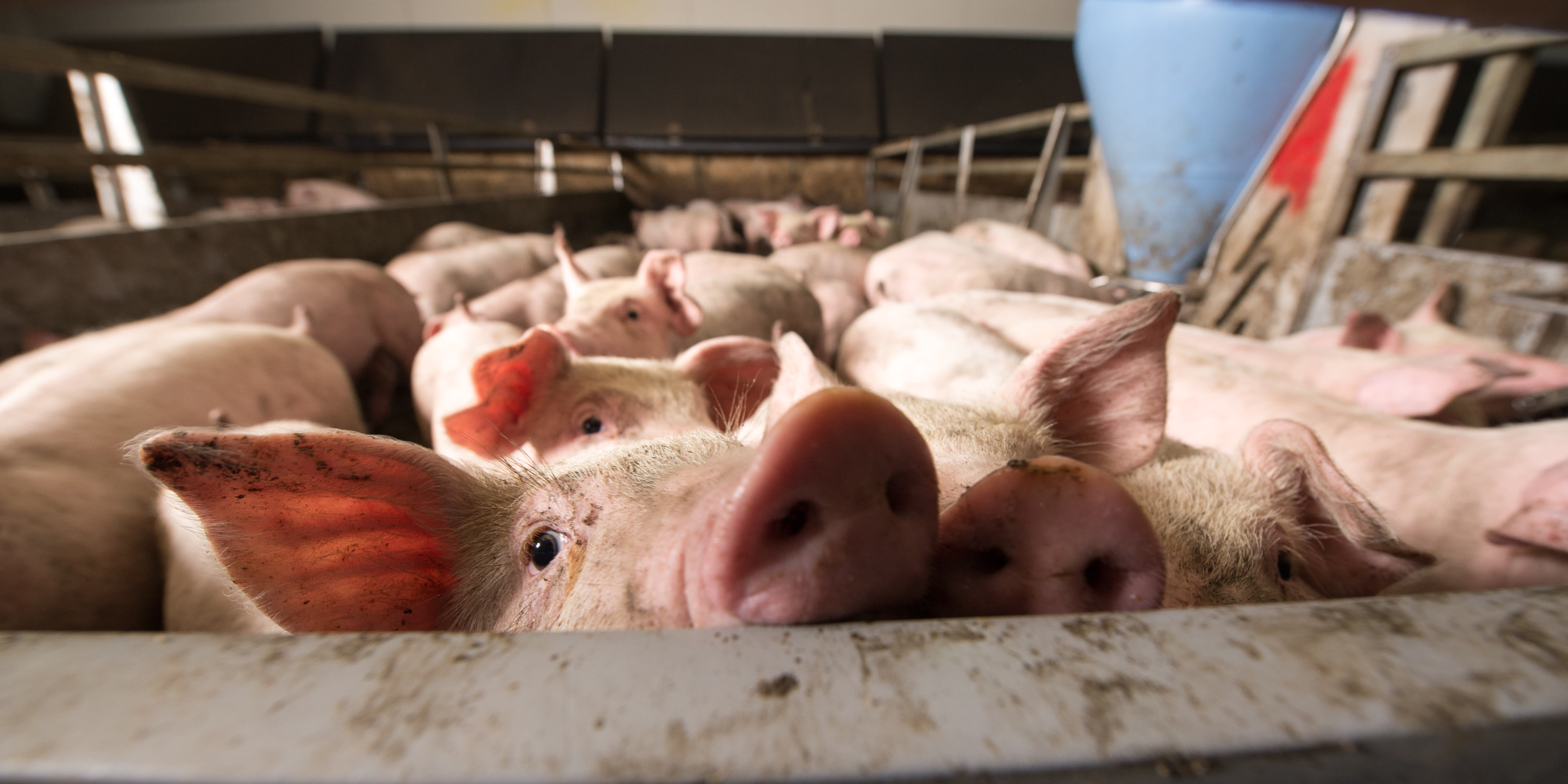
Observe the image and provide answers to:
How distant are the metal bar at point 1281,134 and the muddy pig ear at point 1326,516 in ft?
5.97

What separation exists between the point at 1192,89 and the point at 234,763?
382 centimetres

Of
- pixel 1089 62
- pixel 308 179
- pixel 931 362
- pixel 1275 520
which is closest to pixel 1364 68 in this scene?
pixel 1089 62

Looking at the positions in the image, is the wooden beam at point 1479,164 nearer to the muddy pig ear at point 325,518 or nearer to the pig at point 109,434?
the muddy pig ear at point 325,518

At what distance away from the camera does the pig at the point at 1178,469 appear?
943 millimetres

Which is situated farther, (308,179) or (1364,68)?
(308,179)

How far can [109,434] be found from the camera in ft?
7.06

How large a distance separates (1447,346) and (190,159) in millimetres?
6468

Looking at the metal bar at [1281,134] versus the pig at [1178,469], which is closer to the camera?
the pig at [1178,469]

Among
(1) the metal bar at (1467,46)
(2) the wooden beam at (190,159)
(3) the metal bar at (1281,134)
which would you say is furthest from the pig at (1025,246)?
(2) the wooden beam at (190,159)

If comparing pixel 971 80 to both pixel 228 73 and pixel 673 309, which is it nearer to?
pixel 673 309

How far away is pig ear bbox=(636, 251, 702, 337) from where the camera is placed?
3.16 meters

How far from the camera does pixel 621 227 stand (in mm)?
11367

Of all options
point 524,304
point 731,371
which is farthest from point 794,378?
point 524,304

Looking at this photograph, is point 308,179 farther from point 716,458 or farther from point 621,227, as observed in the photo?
point 716,458
